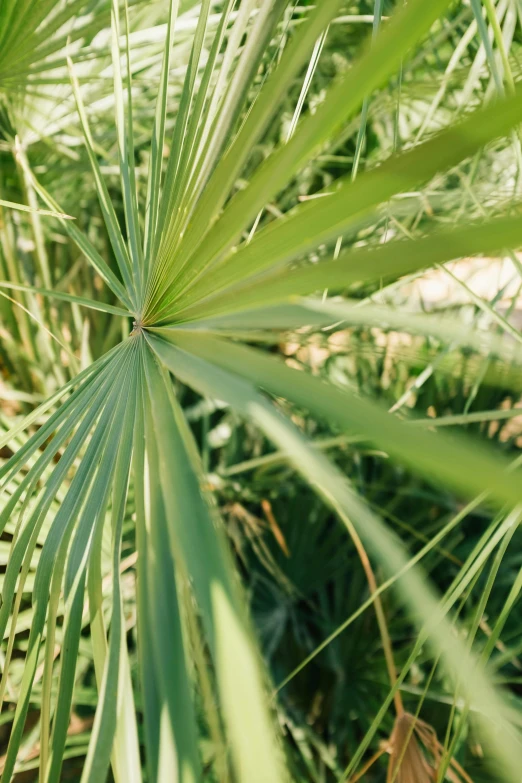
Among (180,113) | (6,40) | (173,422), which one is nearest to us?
(173,422)

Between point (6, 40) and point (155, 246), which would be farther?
point (6, 40)

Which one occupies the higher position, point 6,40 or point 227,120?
point 6,40

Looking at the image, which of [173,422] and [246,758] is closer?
[246,758]

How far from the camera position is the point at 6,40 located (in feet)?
2.24

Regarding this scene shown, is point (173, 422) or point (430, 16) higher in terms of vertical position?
point (430, 16)

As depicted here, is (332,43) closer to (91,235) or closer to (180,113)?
(91,235)

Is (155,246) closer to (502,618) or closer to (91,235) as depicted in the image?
(502,618)

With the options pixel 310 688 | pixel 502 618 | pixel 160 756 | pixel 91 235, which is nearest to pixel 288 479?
pixel 310 688

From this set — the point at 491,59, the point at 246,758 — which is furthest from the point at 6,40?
the point at 246,758

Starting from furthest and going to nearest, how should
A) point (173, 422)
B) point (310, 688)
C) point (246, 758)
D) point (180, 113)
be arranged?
point (310, 688)
point (180, 113)
point (173, 422)
point (246, 758)

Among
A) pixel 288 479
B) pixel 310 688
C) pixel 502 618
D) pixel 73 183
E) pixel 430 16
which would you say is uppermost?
pixel 73 183

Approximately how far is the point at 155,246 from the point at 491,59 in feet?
0.91

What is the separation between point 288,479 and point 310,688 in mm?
336

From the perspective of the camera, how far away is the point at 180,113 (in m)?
0.43
